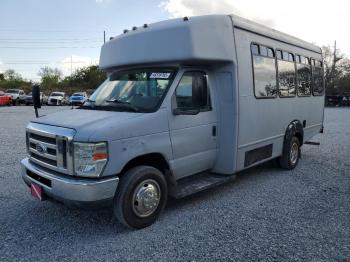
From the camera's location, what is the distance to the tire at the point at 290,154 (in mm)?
7586

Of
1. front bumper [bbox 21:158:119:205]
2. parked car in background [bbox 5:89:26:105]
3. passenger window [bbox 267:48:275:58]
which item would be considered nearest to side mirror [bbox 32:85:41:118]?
front bumper [bbox 21:158:119:205]

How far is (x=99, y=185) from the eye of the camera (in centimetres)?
402

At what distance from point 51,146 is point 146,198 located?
1.43 meters

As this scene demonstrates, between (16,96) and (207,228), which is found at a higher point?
(16,96)

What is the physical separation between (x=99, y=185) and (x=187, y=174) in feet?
5.62

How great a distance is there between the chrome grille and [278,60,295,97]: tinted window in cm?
484

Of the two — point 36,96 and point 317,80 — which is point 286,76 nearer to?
point 317,80

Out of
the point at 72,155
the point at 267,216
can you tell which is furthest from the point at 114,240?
the point at 267,216

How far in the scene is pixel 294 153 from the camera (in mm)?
7984

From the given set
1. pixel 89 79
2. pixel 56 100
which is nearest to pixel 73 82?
pixel 89 79

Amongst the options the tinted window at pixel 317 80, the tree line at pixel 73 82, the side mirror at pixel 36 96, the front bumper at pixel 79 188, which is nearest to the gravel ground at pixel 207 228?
the front bumper at pixel 79 188

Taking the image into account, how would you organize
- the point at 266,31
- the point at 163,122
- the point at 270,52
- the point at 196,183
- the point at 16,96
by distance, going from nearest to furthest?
1. the point at 163,122
2. the point at 196,183
3. the point at 266,31
4. the point at 270,52
5. the point at 16,96

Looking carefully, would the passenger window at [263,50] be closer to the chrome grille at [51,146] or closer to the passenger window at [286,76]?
the passenger window at [286,76]

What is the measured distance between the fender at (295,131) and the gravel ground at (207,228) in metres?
1.19
